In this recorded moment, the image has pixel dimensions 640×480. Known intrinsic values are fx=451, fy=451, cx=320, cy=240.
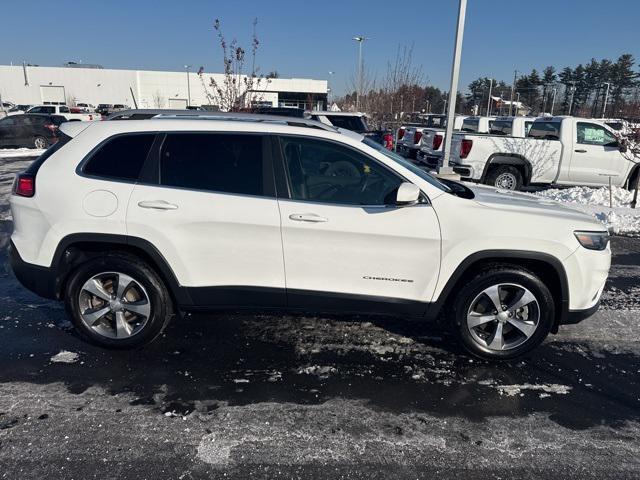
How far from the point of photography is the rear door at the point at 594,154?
35.0 ft

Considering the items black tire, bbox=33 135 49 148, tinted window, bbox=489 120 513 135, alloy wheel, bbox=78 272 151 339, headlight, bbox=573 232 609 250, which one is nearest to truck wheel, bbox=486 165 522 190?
tinted window, bbox=489 120 513 135

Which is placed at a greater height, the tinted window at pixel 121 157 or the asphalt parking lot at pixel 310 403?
the tinted window at pixel 121 157

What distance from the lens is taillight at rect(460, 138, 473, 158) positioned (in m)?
10.4

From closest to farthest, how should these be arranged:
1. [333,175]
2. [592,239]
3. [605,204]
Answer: [592,239]
[333,175]
[605,204]

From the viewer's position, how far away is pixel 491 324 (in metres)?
3.65

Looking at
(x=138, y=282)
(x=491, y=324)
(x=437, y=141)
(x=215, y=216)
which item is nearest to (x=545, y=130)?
(x=437, y=141)

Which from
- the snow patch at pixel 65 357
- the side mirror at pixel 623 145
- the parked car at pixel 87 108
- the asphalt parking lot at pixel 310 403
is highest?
the parked car at pixel 87 108

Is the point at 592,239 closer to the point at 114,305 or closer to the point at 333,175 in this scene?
the point at 333,175

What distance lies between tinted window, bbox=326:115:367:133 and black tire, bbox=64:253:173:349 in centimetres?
1012

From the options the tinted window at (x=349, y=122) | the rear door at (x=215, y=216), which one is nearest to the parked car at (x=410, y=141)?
the tinted window at (x=349, y=122)

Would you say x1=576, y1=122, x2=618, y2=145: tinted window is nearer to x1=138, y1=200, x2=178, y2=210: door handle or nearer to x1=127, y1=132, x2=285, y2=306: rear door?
x1=127, y1=132, x2=285, y2=306: rear door

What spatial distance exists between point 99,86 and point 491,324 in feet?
264

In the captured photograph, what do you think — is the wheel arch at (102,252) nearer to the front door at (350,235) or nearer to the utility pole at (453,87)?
the front door at (350,235)

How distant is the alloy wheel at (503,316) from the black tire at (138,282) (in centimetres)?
247
